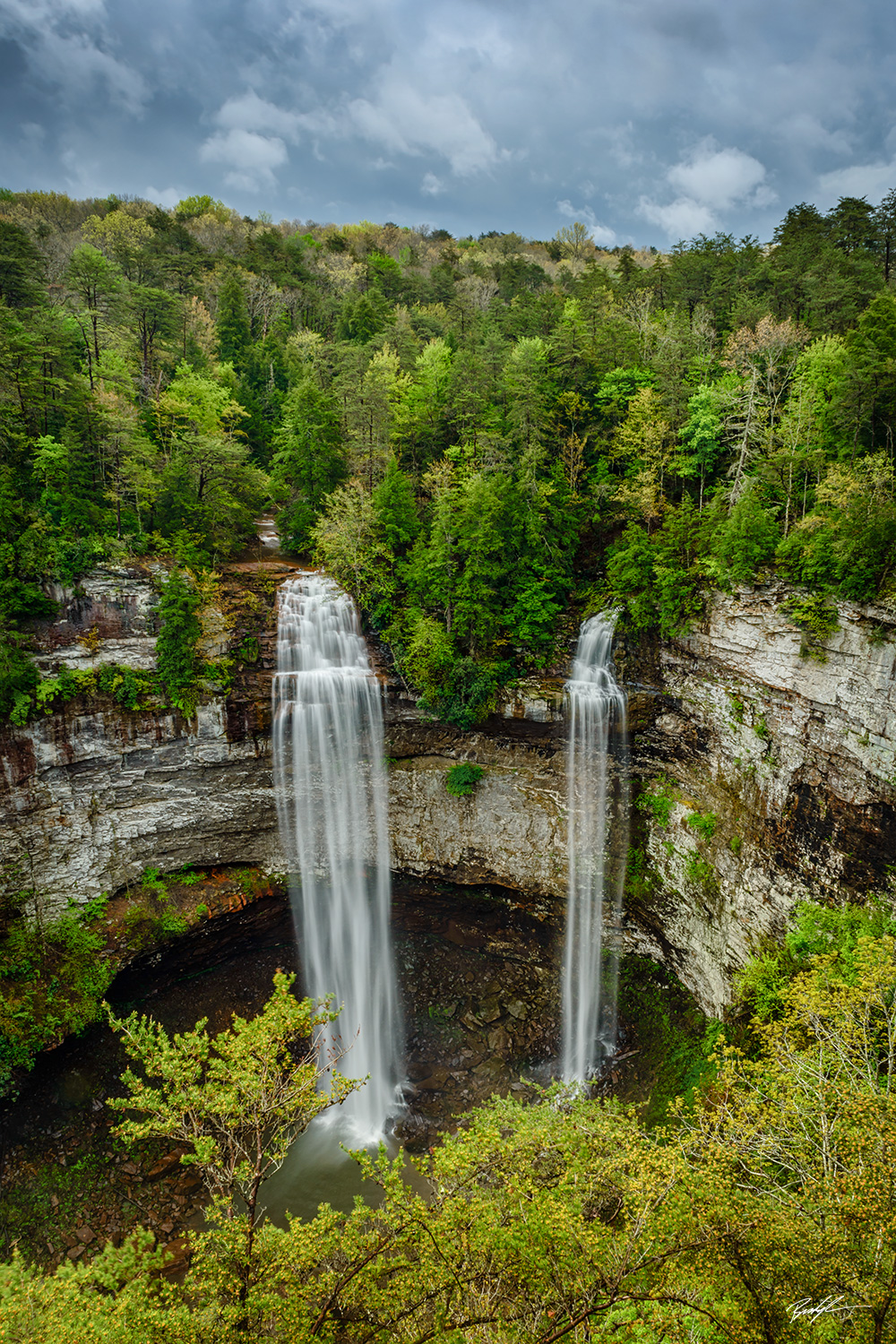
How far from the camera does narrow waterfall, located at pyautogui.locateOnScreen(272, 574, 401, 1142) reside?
69.1 feet

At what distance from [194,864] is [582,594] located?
57.7 feet

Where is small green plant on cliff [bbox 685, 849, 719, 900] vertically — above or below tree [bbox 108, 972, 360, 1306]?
below

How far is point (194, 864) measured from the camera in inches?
847

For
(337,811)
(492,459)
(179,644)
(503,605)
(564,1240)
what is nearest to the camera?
(564,1240)

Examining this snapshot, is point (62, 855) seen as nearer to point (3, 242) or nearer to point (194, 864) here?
point (194, 864)

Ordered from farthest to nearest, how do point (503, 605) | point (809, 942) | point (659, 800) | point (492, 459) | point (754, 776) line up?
point (492, 459)
point (503, 605)
point (659, 800)
point (754, 776)
point (809, 942)

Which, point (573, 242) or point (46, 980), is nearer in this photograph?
point (46, 980)

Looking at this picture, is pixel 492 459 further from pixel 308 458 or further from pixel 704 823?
pixel 704 823

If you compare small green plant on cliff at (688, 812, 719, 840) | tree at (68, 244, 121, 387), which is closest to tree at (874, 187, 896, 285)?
small green plant on cliff at (688, 812, 719, 840)

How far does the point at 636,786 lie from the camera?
21484mm

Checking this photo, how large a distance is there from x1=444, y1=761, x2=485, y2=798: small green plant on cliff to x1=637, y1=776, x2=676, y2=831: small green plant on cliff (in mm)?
5994

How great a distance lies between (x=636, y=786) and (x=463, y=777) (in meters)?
6.38

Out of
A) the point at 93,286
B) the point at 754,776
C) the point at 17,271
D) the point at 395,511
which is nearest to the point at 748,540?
the point at 754,776

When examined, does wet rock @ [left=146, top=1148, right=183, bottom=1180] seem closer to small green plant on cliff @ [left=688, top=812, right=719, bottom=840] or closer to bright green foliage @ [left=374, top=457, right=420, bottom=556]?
small green plant on cliff @ [left=688, top=812, right=719, bottom=840]
